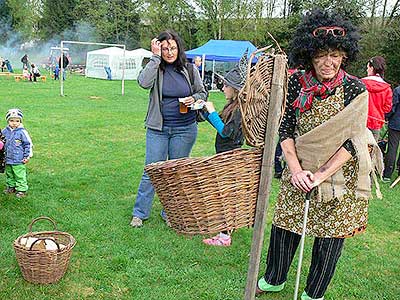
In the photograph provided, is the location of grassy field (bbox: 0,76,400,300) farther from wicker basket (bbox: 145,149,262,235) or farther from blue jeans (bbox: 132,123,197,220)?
wicker basket (bbox: 145,149,262,235)

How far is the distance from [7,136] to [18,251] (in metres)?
1.98

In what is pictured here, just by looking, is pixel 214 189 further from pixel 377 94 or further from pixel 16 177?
pixel 377 94

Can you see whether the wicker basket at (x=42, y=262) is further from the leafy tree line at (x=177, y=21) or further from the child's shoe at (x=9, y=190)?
the leafy tree line at (x=177, y=21)

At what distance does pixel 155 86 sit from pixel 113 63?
24.3 meters

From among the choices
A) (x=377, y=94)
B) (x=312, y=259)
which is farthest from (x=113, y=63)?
(x=312, y=259)

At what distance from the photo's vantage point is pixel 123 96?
1672cm

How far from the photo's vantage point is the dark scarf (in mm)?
2492

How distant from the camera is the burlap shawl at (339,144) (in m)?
2.37

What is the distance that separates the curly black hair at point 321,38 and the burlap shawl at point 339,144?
0.91ft

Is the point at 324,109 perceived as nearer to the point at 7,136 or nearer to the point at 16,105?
the point at 7,136

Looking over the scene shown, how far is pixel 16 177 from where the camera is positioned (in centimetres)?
482

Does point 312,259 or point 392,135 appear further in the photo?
point 392,135

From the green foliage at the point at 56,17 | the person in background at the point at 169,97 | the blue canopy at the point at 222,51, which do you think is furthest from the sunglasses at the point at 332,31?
the green foliage at the point at 56,17

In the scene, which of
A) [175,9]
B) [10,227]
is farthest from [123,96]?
[175,9]
